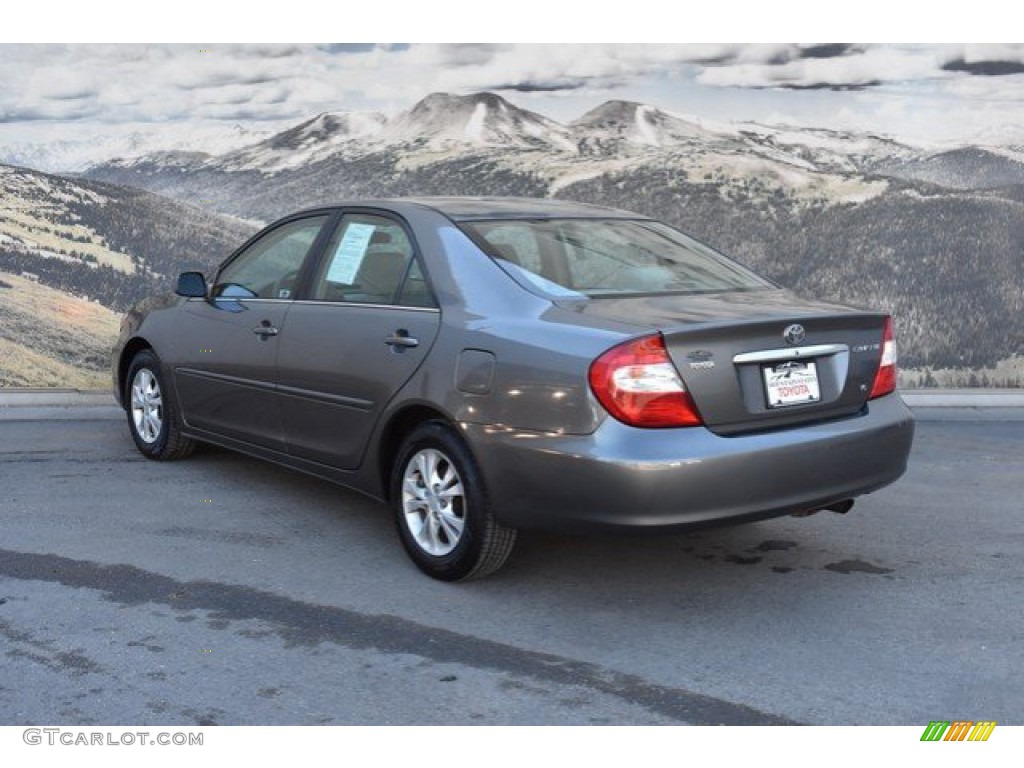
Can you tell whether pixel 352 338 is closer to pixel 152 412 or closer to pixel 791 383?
pixel 791 383

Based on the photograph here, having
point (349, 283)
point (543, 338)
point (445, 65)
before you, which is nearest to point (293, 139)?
point (445, 65)

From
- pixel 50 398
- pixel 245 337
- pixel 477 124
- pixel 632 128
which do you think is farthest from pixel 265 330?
pixel 632 128

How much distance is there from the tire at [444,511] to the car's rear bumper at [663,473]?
114 millimetres

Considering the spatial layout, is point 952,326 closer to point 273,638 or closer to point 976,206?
point 976,206

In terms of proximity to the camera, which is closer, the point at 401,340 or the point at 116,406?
the point at 401,340

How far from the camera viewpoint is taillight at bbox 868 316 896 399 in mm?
5129

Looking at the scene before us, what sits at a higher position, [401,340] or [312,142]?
[312,142]

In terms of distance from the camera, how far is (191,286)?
6703 millimetres

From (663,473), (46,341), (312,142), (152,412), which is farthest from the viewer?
(312,142)

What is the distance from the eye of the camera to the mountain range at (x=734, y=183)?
10484 millimetres

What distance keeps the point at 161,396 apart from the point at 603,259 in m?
2.95
